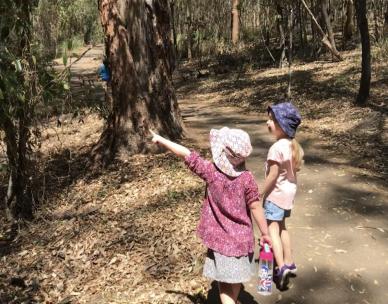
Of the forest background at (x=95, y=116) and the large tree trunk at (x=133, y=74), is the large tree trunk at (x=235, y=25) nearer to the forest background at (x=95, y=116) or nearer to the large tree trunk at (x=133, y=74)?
the forest background at (x=95, y=116)

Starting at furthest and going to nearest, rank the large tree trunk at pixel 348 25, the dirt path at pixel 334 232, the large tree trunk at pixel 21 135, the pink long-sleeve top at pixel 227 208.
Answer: the large tree trunk at pixel 348 25, the large tree trunk at pixel 21 135, the dirt path at pixel 334 232, the pink long-sleeve top at pixel 227 208

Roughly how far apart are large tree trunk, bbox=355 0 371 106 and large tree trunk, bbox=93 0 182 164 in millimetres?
5348

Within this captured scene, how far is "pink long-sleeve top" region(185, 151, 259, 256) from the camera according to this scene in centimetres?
363

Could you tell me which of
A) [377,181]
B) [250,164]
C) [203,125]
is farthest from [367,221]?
[203,125]

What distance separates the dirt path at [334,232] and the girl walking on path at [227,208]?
41.9 inches

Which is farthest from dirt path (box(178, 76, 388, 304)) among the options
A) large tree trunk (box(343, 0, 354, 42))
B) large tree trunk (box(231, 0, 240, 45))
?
large tree trunk (box(231, 0, 240, 45))

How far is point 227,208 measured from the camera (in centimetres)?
365

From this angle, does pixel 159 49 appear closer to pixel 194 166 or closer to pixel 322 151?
pixel 322 151

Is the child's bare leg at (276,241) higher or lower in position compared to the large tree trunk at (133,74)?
lower

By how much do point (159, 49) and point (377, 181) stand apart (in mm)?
4182

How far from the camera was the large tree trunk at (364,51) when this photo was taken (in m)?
11.2

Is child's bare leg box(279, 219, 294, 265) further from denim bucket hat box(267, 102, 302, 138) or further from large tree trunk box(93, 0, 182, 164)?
large tree trunk box(93, 0, 182, 164)

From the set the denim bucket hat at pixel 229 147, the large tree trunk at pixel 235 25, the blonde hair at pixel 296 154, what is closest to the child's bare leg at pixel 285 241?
the blonde hair at pixel 296 154

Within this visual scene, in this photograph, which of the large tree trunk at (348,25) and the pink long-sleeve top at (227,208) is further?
the large tree trunk at (348,25)
